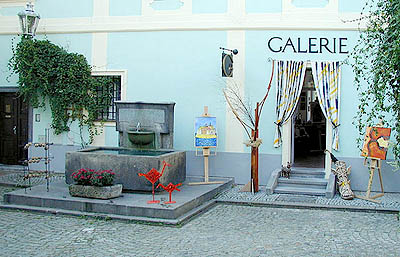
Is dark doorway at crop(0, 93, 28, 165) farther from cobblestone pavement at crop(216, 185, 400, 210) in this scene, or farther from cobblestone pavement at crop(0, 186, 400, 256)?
cobblestone pavement at crop(216, 185, 400, 210)

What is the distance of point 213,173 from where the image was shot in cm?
1205

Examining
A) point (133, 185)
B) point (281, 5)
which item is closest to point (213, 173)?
point (133, 185)

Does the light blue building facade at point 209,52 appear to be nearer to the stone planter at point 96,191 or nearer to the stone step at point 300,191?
the stone step at point 300,191

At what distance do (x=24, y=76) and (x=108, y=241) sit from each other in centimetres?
741

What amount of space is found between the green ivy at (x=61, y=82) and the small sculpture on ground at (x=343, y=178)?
633 centimetres

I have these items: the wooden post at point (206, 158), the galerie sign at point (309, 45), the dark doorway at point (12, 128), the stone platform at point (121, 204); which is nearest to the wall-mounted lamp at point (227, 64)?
the galerie sign at point (309, 45)

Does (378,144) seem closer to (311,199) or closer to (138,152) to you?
(311,199)

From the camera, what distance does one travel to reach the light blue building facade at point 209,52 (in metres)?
11.3

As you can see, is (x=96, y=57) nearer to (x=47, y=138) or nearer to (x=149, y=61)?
(x=149, y=61)

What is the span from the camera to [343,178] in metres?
10.4

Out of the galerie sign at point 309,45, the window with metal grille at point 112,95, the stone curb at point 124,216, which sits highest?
the galerie sign at point 309,45

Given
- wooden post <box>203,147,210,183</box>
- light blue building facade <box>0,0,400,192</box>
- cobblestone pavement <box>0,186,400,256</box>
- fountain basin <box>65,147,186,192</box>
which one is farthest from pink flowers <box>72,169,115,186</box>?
light blue building facade <box>0,0,400,192</box>

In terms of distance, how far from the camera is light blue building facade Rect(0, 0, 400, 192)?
1134cm

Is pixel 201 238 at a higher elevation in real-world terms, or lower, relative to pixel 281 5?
lower
